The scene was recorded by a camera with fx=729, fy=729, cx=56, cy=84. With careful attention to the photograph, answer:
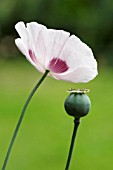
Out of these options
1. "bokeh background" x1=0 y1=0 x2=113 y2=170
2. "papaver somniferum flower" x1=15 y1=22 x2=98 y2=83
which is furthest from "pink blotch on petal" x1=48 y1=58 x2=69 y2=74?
"bokeh background" x1=0 y1=0 x2=113 y2=170

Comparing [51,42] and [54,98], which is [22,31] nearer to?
[51,42]

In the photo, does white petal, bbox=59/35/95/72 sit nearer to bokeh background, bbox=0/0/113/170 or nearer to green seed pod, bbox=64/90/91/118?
green seed pod, bbox=64/90/91/118

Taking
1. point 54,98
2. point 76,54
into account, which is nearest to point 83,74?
point 76,54

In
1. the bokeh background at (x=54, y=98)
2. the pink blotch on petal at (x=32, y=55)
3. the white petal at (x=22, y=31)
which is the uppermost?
the bokeh background at (x=54, y=98)

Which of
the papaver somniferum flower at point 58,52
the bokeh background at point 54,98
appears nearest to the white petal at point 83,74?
the papaver somniferum flower at point 58,52

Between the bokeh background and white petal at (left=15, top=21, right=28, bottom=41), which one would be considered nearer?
white petal at (left=15, top=21, right=28, bottom=41)

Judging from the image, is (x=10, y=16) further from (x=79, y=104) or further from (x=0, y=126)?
(x=79, y=104)

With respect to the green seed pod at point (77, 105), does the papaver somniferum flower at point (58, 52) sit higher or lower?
higher

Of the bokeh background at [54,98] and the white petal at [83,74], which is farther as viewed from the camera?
the bokeh background at [54,98]

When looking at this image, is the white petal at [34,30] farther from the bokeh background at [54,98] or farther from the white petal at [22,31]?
the bokeh background at [54,98]
